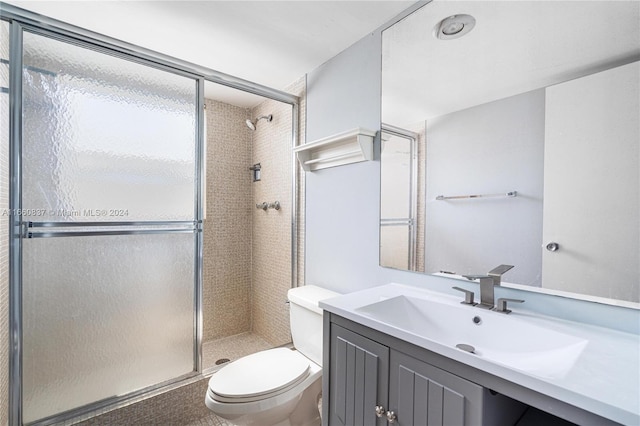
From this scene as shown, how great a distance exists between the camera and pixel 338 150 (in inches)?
72.9

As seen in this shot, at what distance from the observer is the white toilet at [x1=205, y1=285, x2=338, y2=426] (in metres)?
1.32

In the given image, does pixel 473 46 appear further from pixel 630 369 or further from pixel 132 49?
pixel 132 49

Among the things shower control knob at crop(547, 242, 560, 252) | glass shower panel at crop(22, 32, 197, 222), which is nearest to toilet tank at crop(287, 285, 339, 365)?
glass shower panel at crop(22, 32, 197, 222)

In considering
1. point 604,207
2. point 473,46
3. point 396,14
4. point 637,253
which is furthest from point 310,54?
point 637,253

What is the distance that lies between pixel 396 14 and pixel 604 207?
1.26m

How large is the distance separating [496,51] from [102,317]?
223 centimetres

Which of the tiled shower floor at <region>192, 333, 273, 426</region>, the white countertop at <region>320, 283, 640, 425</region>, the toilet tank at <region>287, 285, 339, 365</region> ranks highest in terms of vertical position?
the white countertop at <region>320, 283, 640, 425</region>

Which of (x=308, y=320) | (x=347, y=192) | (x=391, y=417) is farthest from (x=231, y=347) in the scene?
(x=391, y=417)

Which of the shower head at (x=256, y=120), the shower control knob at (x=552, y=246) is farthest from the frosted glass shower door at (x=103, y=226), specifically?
the shower control knob at (x=552, y=246)

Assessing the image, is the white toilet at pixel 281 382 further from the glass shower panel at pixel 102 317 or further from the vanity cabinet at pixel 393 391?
the glass shower panel at pixel 102 317

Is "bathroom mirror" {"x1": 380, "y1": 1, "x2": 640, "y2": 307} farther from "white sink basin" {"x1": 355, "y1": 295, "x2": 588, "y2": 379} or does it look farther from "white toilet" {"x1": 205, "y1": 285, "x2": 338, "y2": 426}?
"white toilet" {"x1": 205, "y1": 285, "x2": 338, "y2": 426}

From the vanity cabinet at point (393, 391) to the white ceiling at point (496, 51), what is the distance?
1.07 m

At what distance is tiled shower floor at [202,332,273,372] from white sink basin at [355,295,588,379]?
172 centimetres

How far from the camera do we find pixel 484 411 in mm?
743
